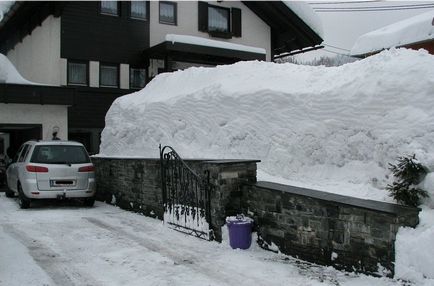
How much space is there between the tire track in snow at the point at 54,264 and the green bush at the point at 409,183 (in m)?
3.69

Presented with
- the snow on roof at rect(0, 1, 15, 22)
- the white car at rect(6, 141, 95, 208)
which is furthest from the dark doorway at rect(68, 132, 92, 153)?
the white car at rect(6, 141, 95, 208)

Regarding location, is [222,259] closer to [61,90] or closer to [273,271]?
[273,271]

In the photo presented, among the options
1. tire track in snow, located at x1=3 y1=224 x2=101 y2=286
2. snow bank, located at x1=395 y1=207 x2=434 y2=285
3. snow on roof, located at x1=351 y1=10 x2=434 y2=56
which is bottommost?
tire track in snow, located at x1=3 y1=224 x2=101 y2=286

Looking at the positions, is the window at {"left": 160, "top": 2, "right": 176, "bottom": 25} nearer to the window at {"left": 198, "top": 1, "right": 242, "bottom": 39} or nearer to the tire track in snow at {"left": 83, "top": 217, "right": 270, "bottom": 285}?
the window at {"left": 198, "top": 1, "right": 242, "bottom": 39}

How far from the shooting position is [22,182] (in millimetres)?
11477

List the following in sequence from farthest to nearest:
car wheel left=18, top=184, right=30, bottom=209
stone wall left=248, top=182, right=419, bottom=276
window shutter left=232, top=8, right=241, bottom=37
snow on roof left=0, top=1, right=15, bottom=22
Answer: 1. window shutter left=232, top=8, right=241, bottom=37
2. snow on roof left=0, top=1, right=15, bottom=22
3. car wheel left=18, top=184, right=30, bottom=209
4. stone wall left=248, top=182, right=419, bottom=276

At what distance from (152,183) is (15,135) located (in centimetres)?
1191

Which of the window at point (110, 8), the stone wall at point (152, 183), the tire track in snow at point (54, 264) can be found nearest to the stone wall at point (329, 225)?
the stone wall at point (152, 183)

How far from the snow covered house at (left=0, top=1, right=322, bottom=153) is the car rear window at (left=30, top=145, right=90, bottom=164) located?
4711mm

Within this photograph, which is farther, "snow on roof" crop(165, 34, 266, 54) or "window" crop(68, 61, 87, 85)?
"snow on roof" crop(165, 34, 266, 54)

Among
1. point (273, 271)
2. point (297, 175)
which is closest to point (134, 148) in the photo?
point (297, 175)

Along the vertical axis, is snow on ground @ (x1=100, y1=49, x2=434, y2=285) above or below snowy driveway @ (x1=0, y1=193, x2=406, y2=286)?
above

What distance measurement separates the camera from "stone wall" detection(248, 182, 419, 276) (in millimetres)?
5488

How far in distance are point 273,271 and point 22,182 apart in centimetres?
756
